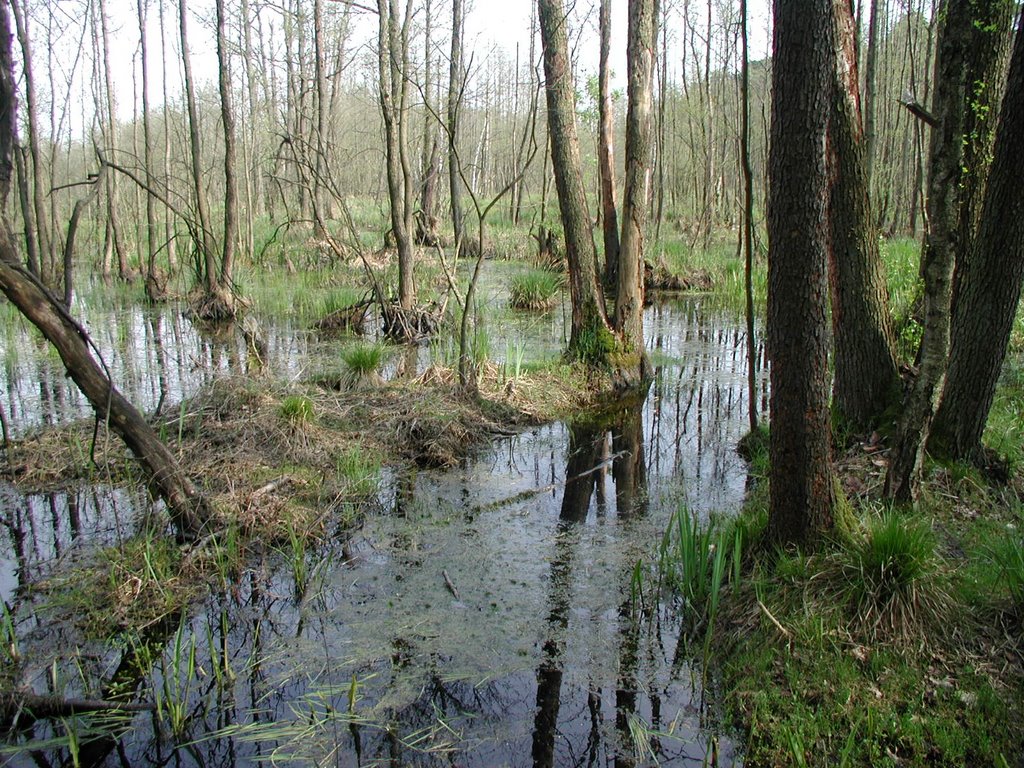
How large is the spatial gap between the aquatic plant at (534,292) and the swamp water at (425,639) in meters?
6.70

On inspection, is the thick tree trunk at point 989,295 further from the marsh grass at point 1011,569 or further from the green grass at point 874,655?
the marsh grass at point 1011,569

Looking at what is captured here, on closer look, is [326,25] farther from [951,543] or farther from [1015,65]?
[951,543]

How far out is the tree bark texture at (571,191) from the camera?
23.5 ft

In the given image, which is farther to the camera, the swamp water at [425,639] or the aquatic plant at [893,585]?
the aquatic plant at [893,585]

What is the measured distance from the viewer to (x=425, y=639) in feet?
11.5

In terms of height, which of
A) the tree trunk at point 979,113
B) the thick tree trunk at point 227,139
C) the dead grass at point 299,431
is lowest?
the dead grass at point 299,431

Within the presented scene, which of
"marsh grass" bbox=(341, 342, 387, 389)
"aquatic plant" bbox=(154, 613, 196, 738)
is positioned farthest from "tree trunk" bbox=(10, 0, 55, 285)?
"aquatic plant" bbox=(154, 613, 196, 738)

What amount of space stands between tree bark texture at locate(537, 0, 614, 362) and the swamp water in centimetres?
212

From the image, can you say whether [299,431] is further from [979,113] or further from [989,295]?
[979,113]

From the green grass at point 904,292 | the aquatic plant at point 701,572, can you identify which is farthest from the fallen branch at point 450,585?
the green grass at point 904,292

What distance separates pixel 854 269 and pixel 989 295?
807 millimetres

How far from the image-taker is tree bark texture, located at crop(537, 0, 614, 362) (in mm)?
7148

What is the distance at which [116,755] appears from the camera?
2773 millimetres

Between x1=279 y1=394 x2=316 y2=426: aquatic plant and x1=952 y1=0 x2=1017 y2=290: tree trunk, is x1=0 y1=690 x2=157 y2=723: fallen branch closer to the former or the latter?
x1=279 y1=394 x2=316 y2=426: aquatic plant
